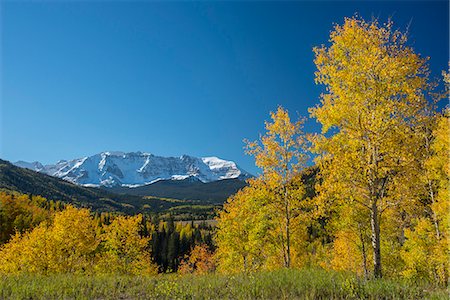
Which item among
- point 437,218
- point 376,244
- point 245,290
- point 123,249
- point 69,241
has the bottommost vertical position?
point 123,249

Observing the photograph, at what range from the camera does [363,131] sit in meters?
13.4

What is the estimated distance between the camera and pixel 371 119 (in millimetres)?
13008

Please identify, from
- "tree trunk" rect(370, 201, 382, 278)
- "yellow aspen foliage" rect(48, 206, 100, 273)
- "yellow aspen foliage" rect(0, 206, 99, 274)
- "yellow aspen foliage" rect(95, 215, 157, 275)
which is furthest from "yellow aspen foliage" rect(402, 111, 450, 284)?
"yellow aspen foliage" rect(48, 206, 100, 273)

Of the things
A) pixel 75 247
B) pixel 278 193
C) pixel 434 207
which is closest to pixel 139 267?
pixel 75 247

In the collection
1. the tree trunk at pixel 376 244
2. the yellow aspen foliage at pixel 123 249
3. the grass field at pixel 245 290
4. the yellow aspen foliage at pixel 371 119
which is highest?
the yellow aspen foliage at pixel 371 119

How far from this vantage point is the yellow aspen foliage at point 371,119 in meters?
12.8

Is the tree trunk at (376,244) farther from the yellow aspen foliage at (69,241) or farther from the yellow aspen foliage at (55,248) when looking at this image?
the yellow aspen foliage at (69,241)

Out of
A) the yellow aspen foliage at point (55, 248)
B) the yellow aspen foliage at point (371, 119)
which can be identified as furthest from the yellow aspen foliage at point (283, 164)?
the yellow aspen foliage at point (55, 248)

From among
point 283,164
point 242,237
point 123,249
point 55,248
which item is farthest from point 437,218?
point 123,249

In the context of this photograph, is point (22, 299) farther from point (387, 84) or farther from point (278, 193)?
point (278, 193)

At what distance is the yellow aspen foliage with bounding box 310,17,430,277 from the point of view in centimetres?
1283

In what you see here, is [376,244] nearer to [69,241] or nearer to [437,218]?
[437,218]

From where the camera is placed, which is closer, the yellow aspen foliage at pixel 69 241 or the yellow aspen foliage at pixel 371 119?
the yellow aspen foliage at pixel 371 119

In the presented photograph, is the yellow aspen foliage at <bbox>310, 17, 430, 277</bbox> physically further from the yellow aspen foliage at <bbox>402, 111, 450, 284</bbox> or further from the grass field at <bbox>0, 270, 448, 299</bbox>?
the yellow aspen foliage at <bbox>402, 111, 450, 284</bbox>
